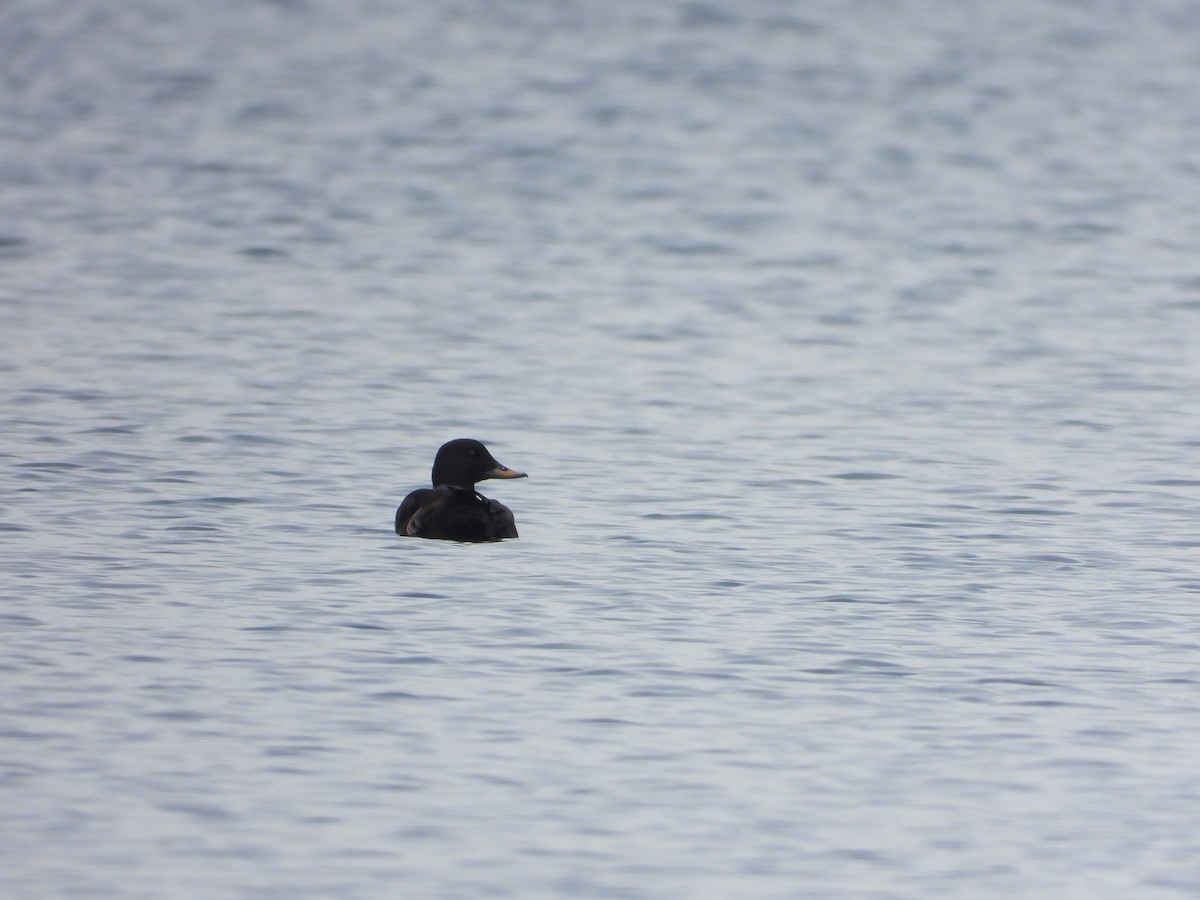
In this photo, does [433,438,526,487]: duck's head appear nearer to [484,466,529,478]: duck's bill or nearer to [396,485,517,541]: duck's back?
[484,466,529,478]: duck's bill

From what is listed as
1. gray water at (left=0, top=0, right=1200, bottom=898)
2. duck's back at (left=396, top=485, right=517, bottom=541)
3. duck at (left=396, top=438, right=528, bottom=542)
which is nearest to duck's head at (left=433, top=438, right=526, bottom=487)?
duck at (left=396, top=438, right=528, bottom=542)

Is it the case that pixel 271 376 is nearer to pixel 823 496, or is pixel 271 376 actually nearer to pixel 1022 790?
pixel 823 496

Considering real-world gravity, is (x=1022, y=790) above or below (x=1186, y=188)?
below

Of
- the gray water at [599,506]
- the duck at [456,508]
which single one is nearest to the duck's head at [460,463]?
the duck at [456,508]

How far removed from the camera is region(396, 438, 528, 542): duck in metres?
11.1

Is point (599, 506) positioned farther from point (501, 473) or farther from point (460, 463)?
point (460, 463)

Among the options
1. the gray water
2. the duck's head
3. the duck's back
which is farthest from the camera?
the duck's head

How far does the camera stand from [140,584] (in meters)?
10.2

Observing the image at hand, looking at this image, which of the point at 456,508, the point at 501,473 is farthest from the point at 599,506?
the point at 456,508

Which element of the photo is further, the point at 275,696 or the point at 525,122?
the point at 525,122

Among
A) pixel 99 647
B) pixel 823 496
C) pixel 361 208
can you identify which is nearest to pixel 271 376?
pixel 823 496

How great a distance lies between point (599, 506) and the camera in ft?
39.6

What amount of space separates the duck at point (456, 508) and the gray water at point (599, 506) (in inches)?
8.6

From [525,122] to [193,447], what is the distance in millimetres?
16712
